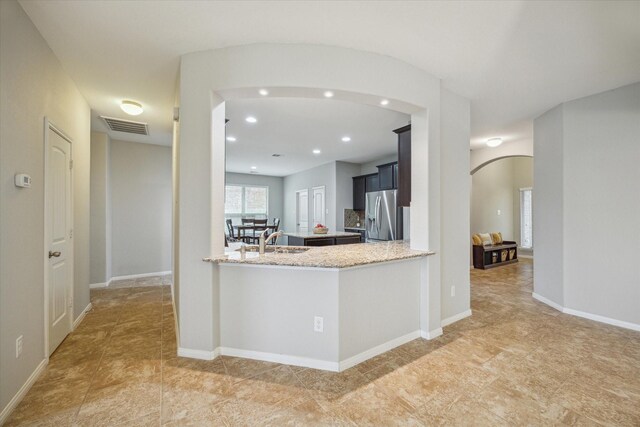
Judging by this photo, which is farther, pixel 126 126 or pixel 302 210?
pixel 302 210

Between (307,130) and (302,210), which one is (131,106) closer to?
(307,130)

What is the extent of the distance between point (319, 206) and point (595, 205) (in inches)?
221

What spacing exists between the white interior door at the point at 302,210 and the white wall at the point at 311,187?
153 millimetres

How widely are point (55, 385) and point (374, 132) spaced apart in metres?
4.59

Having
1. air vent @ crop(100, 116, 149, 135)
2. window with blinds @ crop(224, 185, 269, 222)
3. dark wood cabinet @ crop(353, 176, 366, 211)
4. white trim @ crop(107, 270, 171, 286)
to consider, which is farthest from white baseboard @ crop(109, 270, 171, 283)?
dark wood cabinet @ crop(353, 176, 366, 211)

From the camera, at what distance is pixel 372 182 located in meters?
6.61

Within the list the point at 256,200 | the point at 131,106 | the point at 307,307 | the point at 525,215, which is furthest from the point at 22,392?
the point at 525,215

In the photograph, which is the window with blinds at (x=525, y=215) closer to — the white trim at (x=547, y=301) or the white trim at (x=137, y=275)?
the white trim at (x=547, y=301)

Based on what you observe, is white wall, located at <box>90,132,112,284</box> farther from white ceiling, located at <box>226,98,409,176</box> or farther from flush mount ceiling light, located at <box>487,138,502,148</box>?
flush mount ceiling light, located at <box>487,138,502,148</box>

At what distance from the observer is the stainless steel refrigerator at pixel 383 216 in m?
5.49

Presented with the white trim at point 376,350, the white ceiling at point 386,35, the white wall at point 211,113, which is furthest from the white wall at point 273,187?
the white trim at point 376,350

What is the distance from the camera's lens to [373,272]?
2508mm

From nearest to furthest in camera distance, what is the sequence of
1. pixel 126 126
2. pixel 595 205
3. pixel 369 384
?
pixel 369 384 < pixel 595 205 < pixel 126 126

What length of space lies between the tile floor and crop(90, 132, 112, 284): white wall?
217 centimetres
